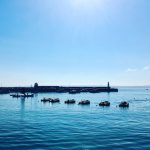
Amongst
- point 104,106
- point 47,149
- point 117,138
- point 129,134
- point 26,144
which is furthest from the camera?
point 104,106

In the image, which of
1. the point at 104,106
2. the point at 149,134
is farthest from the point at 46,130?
the point at 104,106

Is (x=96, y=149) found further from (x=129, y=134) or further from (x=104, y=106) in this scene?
(x=104, y=106)

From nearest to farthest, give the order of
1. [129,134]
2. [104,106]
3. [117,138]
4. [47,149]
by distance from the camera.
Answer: [47,149] < [117,138] < [129,134] < [104,106]

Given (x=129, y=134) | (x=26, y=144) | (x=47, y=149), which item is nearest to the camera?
(x=47, y=149)

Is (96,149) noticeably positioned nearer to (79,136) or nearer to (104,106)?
(79,136)

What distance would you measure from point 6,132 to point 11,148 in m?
13.1

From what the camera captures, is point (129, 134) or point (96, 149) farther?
point (129, 134)

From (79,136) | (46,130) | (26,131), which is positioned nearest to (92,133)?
(79,136)

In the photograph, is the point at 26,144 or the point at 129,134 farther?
the point at 129,134

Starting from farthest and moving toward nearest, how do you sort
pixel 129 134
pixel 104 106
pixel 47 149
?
1. pixel 104 106
2. pixel 129 134
3. pixel 47 149

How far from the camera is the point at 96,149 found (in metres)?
42.8

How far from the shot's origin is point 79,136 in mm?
52094

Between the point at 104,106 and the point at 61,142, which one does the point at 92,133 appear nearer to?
the point at 61,142

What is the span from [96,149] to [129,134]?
1461 cm
